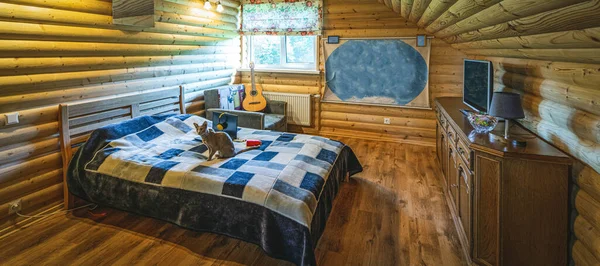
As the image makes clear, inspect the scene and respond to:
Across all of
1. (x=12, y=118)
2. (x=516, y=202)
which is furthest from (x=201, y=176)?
(x=516, y=202)

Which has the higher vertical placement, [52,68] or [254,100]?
[52,68]

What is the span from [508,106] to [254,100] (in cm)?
364

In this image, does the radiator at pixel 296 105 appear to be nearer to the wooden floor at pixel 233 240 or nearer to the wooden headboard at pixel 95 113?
the wooden headboard at pixel 95 113

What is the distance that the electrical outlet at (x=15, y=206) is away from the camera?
255 cm

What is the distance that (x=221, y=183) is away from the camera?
7.69ft

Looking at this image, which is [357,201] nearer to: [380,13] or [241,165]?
[241,165]

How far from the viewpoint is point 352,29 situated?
4961 millimetres

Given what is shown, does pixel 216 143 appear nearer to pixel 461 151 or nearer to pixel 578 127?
pixel 461 151

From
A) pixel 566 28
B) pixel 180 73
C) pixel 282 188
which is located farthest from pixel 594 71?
pixel 180 73

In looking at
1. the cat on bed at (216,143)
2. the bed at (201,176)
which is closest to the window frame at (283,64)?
the bed at (201,176)

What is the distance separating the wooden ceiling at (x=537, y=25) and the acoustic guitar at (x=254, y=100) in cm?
306

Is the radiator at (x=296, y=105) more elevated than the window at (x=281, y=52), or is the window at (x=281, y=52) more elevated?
the window at (x=281, y=52)

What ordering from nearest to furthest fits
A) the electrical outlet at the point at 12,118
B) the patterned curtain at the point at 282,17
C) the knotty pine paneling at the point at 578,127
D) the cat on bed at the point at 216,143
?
the knotty pine paneling at the point at 578,127
the electrical outlet at the point at 12,118
the cat on bed at the point at 216,143
the patterned curtain at the point at 282,17

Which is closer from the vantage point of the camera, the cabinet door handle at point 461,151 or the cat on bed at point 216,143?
the cabinet door handle at point 461,151
